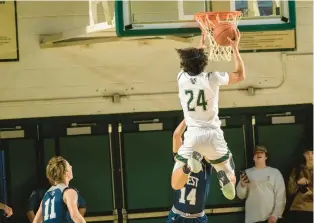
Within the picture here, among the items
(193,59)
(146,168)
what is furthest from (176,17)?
(146,168)

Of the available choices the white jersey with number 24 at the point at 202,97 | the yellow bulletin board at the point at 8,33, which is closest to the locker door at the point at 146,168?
the yellow bulletin board at the point at 8,33

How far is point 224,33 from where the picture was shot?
16.6ft

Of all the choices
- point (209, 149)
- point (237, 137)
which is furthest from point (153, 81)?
point (209, 149)

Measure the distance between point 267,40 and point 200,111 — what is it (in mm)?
3939

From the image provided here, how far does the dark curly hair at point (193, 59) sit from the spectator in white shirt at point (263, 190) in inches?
135

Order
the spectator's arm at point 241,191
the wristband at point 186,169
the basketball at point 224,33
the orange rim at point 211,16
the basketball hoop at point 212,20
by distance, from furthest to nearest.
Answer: the spectator's arm at point 241,191 → the orange rim at point 211,16 → the basketball hoop at point 212,20 → the wristband at point 186,169 → the basketball at point 224,33

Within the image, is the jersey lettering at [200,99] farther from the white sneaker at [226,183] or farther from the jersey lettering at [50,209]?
the jersey lettering at [50,209]

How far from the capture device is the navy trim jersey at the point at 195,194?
19.9ft

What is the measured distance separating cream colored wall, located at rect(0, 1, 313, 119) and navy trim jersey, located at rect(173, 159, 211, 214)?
2584 millimetres

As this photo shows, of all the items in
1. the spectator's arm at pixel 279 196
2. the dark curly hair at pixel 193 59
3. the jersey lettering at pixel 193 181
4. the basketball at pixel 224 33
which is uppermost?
the basketball at pixel 224 33

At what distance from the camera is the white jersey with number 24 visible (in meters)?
5.07

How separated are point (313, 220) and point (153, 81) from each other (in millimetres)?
2699

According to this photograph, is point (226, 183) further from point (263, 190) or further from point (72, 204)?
point (263, 190)

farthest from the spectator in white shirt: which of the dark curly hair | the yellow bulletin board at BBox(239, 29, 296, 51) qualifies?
the dark curly hair
